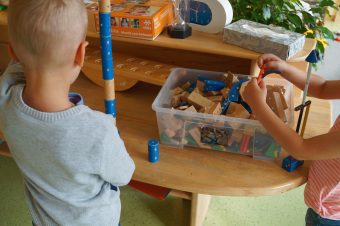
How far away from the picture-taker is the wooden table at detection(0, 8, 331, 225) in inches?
37.7

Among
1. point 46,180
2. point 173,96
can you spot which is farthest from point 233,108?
point 46,180

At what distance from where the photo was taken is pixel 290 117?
106 cm

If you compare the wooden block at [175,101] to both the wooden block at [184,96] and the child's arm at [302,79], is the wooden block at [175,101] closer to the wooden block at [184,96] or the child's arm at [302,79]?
the wooden block at [184,96]

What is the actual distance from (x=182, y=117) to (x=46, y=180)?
447 millimetres

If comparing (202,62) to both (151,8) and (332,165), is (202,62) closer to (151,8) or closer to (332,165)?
(151,8)

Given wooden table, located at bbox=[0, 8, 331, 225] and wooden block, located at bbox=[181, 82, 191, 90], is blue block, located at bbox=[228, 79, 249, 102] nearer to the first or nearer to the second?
wooden table, located at bbox=[0, 8, 331, 225]

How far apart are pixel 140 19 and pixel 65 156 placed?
2.08 ft

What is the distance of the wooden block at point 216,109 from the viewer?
1.05 m

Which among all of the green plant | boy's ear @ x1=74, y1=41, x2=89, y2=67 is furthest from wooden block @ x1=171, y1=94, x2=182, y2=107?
the green plant

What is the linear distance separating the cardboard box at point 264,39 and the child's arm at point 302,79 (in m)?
0.04

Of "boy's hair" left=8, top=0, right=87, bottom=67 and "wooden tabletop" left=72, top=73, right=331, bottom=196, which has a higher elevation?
"boy's hair" left=8, top=0, right=87, bottom=67

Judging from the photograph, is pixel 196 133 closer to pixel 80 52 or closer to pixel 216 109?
pixel 216 109

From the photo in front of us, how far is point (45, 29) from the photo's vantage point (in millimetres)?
661

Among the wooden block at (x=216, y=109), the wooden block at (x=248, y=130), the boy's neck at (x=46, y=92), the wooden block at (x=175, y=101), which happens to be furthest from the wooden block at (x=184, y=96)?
the boy's neck at (x=46, y=92)
